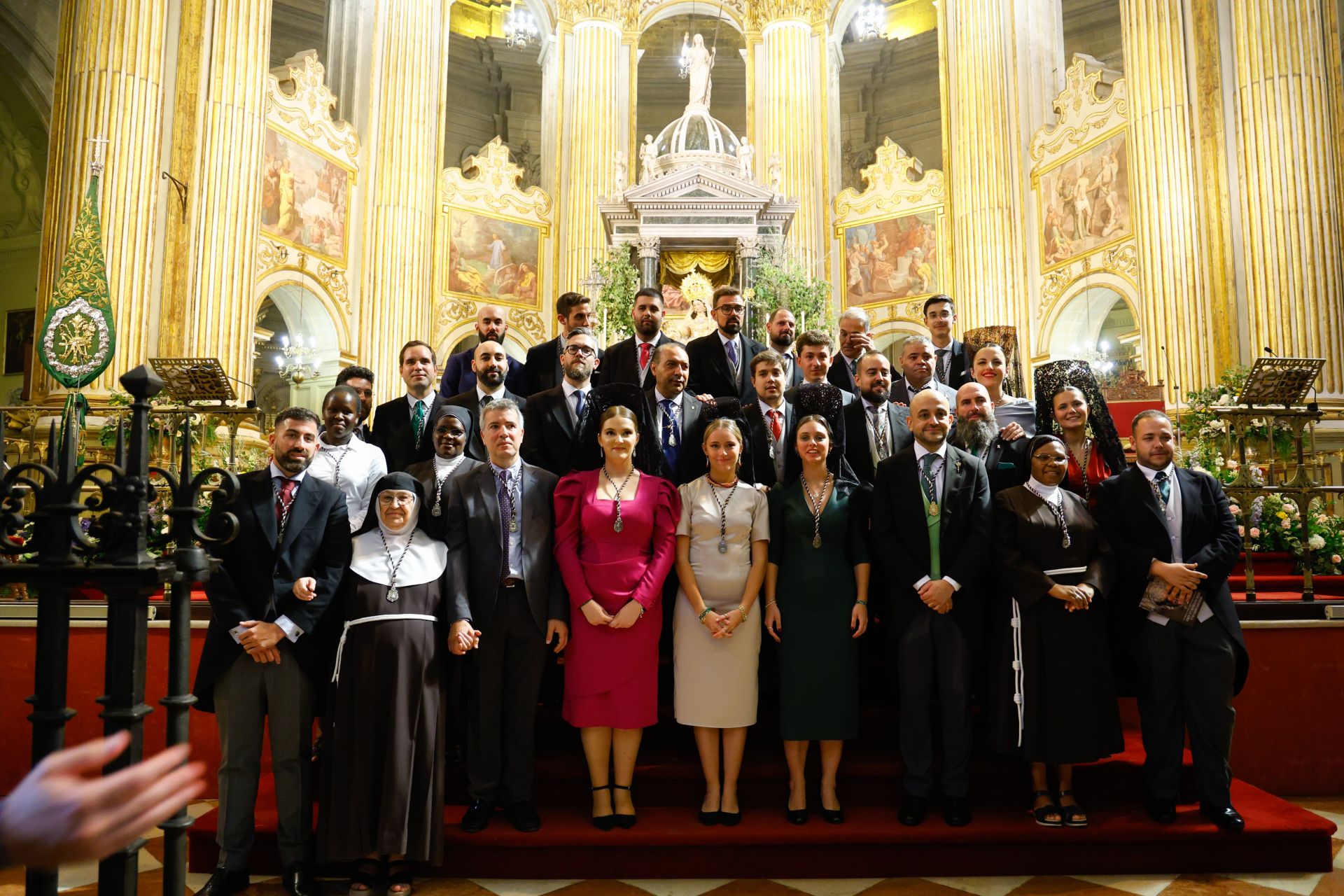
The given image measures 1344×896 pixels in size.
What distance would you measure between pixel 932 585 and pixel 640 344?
6.63ft

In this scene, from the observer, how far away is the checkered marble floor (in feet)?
9.65

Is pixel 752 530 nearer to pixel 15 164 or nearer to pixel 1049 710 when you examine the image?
pixel 1049 710

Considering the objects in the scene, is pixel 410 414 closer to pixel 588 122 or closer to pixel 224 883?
pixel 224 883

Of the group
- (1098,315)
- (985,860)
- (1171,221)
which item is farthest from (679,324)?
(985,860)

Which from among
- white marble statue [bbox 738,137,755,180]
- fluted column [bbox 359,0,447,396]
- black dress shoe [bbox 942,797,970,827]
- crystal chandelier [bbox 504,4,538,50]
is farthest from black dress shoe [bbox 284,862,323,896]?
crystal chandelier [bbox 504,4,538,50]

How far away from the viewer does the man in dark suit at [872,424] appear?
4016 mm

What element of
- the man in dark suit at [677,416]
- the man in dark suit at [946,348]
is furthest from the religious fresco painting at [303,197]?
the man in dark suit at [946,348]

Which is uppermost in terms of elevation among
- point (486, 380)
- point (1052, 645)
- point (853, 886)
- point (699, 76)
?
point (699, 76)

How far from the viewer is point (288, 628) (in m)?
2.93

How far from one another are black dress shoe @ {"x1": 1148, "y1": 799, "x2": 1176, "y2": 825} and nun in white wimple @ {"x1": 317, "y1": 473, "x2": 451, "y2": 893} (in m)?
2.52

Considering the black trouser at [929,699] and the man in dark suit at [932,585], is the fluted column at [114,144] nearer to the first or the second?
the man in dark suit at [932,585]

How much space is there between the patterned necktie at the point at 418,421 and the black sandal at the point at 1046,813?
308cm

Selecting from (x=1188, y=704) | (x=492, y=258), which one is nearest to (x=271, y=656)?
(x=1188, y=704)

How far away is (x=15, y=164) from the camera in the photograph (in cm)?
1455
